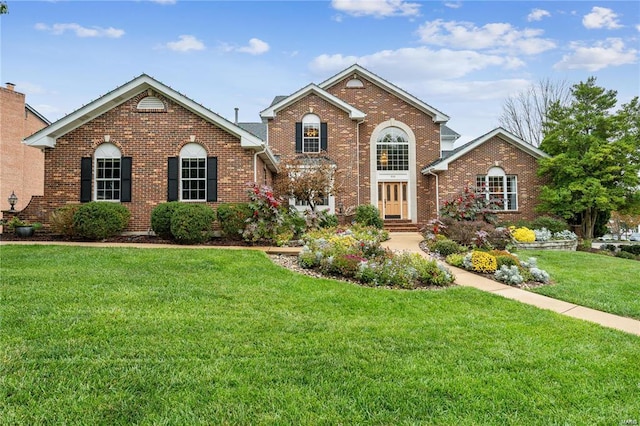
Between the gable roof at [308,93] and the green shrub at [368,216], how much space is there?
4.67 m

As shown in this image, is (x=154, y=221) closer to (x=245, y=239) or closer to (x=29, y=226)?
(x=245, y=239)

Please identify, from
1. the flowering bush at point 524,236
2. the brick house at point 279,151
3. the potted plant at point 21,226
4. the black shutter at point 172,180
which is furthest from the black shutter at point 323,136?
the potted plant at point 21,226

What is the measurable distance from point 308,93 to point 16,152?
1646 centimetres

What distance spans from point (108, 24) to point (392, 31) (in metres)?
8.61

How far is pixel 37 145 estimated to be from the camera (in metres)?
12.1

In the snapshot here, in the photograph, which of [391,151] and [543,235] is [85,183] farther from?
[543,235]

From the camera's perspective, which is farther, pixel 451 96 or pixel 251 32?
pixel 451 96

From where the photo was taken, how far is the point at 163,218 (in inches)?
438

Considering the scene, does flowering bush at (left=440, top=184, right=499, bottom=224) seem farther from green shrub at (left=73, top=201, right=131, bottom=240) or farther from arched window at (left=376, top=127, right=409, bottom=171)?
green shrub at (left=73, top=201, right=131, bottom=240)

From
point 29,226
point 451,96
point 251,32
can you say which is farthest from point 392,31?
point 451,96

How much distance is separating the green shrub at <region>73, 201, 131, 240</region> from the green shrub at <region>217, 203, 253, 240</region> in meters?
3.17

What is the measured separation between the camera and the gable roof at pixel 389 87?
19266 millimetres

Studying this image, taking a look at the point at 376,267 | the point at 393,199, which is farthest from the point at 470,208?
the point at 376,267

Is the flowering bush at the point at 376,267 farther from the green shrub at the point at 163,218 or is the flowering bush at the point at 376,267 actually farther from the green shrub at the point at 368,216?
the green shrub at the point at 368,216
